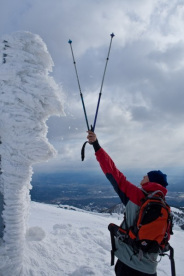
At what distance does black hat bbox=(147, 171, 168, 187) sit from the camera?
374 cm

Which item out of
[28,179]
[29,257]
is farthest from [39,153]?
[29,257]

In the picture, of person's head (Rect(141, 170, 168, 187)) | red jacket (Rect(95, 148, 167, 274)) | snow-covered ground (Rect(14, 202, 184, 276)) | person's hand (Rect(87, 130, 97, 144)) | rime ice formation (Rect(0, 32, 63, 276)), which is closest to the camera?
red jacket (Rect(95, 148, 167, 274))

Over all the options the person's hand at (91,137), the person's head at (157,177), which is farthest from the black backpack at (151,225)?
the person's hand at (91,137)

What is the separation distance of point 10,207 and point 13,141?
5.86 feet

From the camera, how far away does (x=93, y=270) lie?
6.46 m

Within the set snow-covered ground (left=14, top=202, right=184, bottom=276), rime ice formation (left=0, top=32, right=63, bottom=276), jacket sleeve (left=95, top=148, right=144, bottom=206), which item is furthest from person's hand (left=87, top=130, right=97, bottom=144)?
snow-covered ground (left=14, top=202, right=184, bottom=276)

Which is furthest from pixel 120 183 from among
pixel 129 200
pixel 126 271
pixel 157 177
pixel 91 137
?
pixel 126 271

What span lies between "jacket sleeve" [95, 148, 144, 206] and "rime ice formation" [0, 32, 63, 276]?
2.85m

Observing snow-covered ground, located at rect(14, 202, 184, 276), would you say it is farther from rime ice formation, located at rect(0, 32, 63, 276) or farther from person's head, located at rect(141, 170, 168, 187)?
person's head, located at rect(141, 170, 168, 187)

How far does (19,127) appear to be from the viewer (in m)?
5.97

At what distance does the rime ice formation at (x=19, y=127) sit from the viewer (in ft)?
19.0

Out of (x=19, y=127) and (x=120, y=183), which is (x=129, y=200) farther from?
(x=19, y=127)

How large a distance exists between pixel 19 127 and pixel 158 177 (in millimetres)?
4004

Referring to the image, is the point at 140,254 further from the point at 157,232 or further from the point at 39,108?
the point at 39,108
